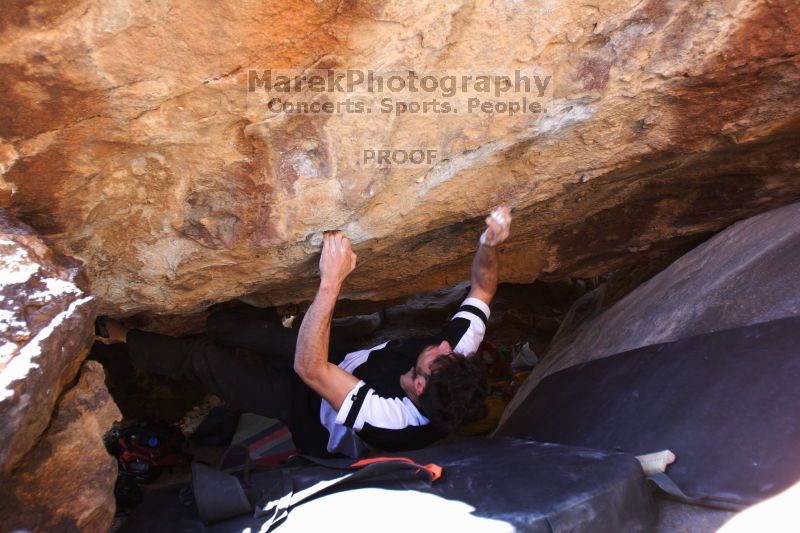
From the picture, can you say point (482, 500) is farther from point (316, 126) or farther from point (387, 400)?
point (316, 126)

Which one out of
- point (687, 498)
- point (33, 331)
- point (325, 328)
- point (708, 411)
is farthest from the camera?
point (325, 328)

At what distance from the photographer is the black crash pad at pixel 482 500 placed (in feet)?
4.62

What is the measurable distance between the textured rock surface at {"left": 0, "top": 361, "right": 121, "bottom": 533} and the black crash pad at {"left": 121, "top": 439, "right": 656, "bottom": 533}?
0.24m

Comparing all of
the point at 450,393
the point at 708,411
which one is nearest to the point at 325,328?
the point at 450,393

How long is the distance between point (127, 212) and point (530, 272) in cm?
169

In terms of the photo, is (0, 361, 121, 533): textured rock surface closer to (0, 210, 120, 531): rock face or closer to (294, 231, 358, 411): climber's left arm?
(0, 210, 120, 531): rock face

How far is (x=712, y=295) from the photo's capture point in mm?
2035

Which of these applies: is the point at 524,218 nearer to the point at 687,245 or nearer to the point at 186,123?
the point at 687,245

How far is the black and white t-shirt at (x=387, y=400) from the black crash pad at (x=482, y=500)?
0.30 metres

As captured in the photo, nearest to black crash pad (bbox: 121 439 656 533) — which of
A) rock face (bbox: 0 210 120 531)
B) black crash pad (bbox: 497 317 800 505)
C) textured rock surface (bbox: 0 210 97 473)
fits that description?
black crash pad (bbox: 497 317 800 505)

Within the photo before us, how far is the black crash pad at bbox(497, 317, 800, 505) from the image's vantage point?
4.67 ft

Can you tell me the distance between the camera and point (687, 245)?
2.84 metres

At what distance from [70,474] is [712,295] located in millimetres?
1793

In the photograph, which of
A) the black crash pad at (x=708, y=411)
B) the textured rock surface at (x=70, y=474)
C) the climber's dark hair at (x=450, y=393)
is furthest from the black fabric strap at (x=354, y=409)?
the textured rock surface at (x=70, y=474)
